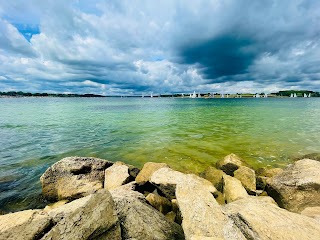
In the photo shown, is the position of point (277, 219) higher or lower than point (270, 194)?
higher

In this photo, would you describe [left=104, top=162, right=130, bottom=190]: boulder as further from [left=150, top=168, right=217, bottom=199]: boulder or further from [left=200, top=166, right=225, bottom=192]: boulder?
[left=200, top=166, right=225, bottom=192]: boulder

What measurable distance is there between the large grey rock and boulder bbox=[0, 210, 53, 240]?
0.41 m

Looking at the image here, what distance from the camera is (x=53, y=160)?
1429 centimetres

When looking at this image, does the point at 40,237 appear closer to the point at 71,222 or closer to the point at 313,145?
the point at 71,222

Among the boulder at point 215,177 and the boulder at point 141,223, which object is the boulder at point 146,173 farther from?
the boulder at point 141,223

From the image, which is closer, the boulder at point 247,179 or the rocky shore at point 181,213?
the rocky shore at point 181,213

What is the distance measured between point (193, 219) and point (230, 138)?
56.6ft

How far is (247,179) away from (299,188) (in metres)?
2.19

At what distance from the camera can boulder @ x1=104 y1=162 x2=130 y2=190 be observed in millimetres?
8820

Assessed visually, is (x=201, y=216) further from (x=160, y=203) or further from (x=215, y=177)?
(x=215, y=177)

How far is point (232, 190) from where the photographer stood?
7742mm

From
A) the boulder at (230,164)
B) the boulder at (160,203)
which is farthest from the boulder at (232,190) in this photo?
the boulder at (230,164)

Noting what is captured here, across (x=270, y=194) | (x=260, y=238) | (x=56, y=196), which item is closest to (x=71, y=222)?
(x=260, y=238)

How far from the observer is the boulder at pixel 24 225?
4.66 meters
